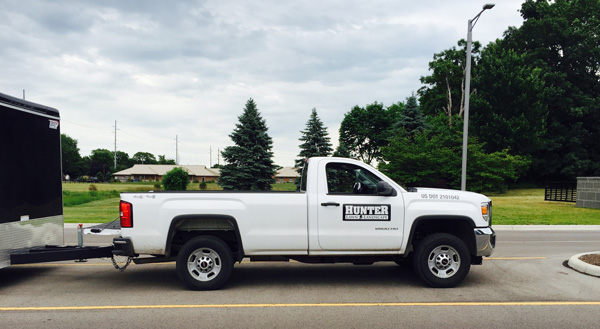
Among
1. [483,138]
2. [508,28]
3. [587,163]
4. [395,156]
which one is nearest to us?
[395,156]

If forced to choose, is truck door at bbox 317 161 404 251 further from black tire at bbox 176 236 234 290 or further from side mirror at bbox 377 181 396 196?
black tire at bbox 176 236 234 290

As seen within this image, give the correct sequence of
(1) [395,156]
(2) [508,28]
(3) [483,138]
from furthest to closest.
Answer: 1. (2) [508,28]
2. (3) [483,138]
3. (1) [395,156]

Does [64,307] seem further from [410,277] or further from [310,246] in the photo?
[410,277]

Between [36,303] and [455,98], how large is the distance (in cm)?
5678

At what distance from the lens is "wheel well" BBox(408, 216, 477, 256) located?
6517 mm

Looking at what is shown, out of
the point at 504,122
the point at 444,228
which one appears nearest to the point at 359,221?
the point at 444,228

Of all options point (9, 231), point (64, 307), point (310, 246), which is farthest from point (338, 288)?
point (9, 231)

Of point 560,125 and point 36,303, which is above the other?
point 560,125

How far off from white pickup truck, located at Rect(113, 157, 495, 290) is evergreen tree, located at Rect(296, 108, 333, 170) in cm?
3366

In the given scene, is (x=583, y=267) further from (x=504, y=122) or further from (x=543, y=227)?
(x=504, y=122)

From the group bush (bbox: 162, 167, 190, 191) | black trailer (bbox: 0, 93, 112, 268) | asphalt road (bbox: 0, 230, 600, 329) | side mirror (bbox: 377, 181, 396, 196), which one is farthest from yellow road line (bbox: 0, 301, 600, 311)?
bush (bbox: 162, 167, 190, 191)

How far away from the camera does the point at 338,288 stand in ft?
21.5

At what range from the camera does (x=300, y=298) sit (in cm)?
598

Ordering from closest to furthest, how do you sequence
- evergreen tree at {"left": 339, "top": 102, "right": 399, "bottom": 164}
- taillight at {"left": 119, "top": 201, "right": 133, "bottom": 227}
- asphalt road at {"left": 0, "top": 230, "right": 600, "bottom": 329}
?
asphalt road at {"left": 0, "top": 230, "right": 600, "bottom": 329}
taillight at {"left": 119, "top": 201, "right": 133, "bottom": 227}
evergreen tree at {"left": 339, "top": 102, "right": 399, "bottom": 164}
